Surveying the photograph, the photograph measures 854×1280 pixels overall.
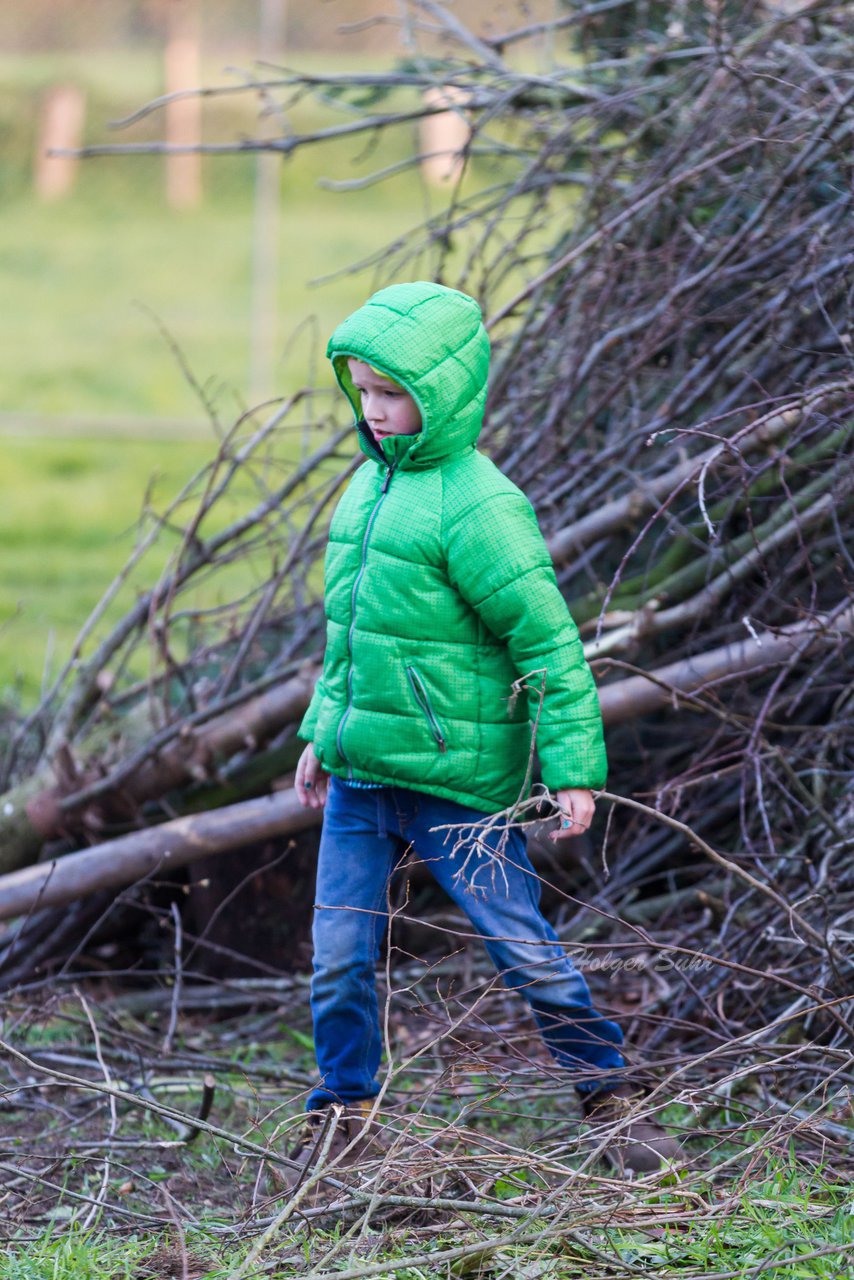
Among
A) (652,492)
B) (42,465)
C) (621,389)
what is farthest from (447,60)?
(42,465)

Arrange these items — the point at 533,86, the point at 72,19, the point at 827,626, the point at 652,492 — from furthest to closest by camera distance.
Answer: the point at 72,19 → the point at 533,86 → the point at 652,492 → the point at 827,626

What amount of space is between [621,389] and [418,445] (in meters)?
1.23

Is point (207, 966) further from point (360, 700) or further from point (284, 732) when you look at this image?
point (360, 700)

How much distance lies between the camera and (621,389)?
3.68 metres

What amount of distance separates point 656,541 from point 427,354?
91 cm

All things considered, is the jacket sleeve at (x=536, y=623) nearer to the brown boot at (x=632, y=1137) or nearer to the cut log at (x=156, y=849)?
the brown boot at (x=632, y=1137)

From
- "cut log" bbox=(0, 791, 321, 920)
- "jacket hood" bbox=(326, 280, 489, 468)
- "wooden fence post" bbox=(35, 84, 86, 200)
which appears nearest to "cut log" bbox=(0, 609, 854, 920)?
"cut log" bbox=(0, 791, 321, 920)

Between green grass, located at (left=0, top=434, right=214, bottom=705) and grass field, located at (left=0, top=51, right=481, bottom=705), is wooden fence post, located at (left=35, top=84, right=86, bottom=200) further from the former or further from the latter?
green grass, located at (left=0, top=434, right=214, bottom=705)

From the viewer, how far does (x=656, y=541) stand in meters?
3.23

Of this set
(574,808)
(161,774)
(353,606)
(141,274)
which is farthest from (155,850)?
(141,274)

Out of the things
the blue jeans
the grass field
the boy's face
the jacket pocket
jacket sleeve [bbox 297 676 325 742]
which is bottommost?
the grass field

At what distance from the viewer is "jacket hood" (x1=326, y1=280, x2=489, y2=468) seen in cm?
252

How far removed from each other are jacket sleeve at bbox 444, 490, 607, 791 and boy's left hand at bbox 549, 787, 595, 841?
0.02 meters

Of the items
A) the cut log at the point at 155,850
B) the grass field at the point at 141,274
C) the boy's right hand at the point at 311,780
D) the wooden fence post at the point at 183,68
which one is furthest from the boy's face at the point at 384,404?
the wooden fence post at the point at 183,68
